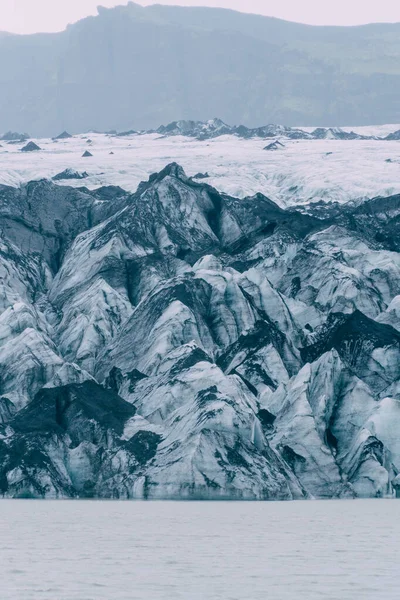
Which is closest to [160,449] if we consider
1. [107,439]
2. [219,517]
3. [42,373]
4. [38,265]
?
[107,439]

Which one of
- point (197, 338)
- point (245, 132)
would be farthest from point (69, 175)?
point (245, 132)

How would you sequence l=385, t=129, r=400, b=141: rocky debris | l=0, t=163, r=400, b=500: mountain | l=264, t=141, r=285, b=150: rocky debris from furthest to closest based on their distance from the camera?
1. l=385, t=129, r=400, b=141: rocky debris
2. l=264, t=141, r=285, b=150: rocky debris
3. l=0, t=163, r=400, b=500: mountain

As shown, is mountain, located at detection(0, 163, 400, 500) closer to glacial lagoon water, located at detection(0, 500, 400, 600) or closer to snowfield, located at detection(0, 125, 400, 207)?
glacial lagoon water, located at detection(0, 500, 400, 600)

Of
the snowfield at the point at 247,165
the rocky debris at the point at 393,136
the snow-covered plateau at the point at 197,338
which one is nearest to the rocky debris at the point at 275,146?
the snowfield at the point at 247,165

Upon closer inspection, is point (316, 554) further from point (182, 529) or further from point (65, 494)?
point (65, 494)

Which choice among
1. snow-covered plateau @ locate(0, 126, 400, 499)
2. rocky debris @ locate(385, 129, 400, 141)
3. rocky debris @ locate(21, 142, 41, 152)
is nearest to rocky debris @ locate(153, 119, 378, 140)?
rocky debris @ locate(385, 129, 400, 141)

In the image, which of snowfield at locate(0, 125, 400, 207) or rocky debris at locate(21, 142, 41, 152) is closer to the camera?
snowfield at locate(0, 125, 400, 207)
